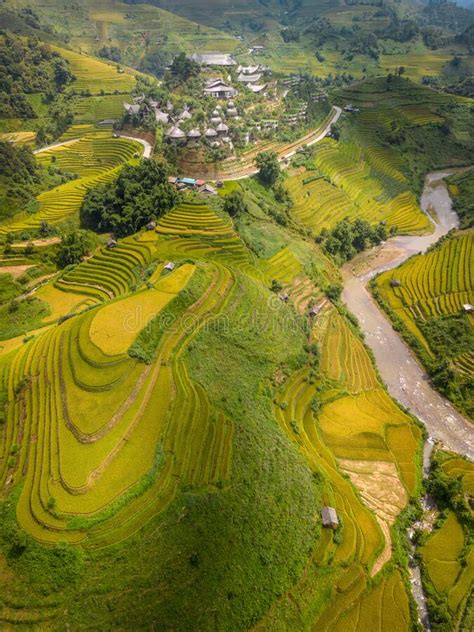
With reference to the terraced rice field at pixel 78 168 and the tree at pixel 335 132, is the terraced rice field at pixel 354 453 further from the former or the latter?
the tree at pixel 335 132

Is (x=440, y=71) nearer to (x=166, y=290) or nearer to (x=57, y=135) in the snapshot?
(x=57, y=135)

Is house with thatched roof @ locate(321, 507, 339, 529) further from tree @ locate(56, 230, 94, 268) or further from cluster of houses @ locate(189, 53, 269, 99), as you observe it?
cluster of houses @ locate(189, 53, 269, 99)

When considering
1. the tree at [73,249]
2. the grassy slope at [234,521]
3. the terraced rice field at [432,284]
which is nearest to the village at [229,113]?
the tree at [73,249]

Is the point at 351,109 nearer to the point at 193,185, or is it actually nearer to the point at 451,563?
the point at 193,185

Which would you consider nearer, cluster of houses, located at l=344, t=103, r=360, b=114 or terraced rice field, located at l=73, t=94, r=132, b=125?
terraced rice field, located at l=73, t=94, r=132, b=125

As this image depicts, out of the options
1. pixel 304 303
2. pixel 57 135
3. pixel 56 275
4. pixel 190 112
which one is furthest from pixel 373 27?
pixel 56 275

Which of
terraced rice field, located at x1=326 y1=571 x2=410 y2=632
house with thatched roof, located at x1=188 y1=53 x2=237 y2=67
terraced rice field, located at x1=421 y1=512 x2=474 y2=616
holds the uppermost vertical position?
house with thatched roof, located at x1=188 y1=53 x2=237 y2=67

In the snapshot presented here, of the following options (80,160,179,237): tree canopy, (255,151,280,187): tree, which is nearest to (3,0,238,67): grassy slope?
(255,151,280,187): tree

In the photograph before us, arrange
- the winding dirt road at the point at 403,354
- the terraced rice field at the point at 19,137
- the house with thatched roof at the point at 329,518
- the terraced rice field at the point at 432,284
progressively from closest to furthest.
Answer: the house with thatched roof at the point at 329,518, the winding dirt road at the point at 403,354, the terraced rice field at the point at 432,284, the terraced rice field at the point at 19,137
